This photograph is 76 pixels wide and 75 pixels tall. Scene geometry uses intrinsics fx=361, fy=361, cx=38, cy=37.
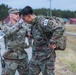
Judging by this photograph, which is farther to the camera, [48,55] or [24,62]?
[24,62]

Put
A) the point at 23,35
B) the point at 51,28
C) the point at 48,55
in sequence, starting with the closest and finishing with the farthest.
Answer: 1. the point at 51,28
2. the point at 48,55
3. the point at 23,35

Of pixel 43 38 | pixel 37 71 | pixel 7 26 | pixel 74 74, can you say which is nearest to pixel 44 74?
pixel 37 71

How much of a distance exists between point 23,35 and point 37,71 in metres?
0.72

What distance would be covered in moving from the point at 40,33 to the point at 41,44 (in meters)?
0.20

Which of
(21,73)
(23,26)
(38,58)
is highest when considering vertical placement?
(23,26)

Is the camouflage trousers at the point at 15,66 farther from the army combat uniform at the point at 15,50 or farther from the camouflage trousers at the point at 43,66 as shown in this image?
the camouflage trousers at the point at 43,66

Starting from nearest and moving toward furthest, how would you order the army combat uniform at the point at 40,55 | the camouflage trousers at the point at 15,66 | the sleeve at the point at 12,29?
the army combat uniform at the point at 40,55
the sleeve at the point at 12,29
the camouflage trousers at the point at 15,66

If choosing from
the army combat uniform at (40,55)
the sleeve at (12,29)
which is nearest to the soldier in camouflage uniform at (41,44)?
the army combat uniform at (40,55)

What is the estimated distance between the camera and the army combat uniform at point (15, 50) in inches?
245

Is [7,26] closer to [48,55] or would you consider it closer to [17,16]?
[17,16]

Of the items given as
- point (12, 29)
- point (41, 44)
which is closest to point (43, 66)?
point (41, 44)

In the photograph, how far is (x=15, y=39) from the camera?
20.9 ft

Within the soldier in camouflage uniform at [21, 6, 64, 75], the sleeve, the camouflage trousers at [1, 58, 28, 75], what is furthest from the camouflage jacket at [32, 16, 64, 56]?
the camouflage trousers at [1, 58, 28, 75]

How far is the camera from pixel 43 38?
232 inches
